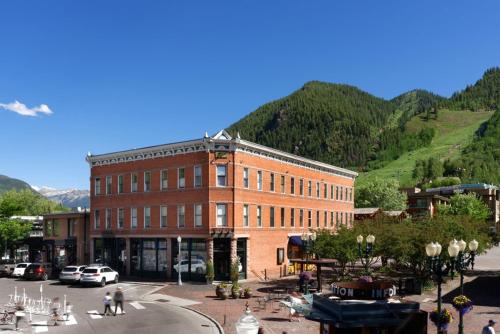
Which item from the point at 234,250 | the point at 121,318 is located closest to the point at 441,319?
the point at 121,318

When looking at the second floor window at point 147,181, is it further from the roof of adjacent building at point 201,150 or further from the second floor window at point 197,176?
Result: the second floor window at point 197,176

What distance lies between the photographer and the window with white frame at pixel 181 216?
4381 cm

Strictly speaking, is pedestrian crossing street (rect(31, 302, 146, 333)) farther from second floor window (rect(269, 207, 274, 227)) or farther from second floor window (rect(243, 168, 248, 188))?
second floor window (rect(269, 207, 274, 227))

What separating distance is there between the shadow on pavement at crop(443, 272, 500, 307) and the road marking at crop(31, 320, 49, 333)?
22.0 meters

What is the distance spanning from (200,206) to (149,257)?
25.3ft

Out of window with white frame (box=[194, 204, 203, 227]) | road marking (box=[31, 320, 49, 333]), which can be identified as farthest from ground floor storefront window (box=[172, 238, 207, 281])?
road marking (box=[31, 320, 49, 333])

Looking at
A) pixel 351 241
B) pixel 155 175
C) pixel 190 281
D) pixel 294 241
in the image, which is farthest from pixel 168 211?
pixel 351 241

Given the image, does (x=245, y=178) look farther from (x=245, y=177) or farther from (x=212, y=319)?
(x=212, y=319)

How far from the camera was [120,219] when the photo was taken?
49.2m

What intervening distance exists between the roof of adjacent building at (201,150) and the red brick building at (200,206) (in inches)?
3.4

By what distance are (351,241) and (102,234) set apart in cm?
2452

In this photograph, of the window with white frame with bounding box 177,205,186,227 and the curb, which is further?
the window with white frame with bounding box 177,205,186,227

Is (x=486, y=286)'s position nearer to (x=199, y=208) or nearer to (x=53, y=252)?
(x=199, y=208)

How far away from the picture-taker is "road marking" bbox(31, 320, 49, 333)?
2366 centimetres
